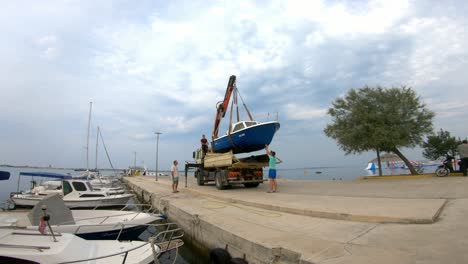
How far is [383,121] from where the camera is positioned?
17188mm

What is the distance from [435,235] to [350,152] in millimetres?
15542

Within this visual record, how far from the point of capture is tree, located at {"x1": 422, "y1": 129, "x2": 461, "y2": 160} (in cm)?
2239

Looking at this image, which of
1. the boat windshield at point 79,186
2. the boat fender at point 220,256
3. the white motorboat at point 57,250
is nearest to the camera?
the white motorboat at point 57,250

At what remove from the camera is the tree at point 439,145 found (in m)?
22.4

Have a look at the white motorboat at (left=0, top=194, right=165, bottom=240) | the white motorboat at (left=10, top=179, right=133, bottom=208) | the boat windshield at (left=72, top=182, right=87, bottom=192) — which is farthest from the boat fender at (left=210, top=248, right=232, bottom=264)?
the boat windshield at (left=72, top=182, right=87, bottom=192)

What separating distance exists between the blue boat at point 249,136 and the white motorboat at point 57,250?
8611mm

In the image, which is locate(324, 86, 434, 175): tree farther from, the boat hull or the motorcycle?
the boat hull

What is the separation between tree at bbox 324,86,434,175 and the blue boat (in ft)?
24.1

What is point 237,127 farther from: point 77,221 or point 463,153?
point 463,153

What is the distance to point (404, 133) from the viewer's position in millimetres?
16703

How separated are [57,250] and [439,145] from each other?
27.7 metres

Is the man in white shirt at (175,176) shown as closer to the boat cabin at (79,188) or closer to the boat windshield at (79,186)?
the boat cabin at (79,188)

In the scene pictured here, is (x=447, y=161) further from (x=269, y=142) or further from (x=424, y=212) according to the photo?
(x=424, y=212)

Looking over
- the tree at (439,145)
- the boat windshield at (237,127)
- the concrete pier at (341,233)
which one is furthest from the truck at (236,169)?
the tree at (439,145)
